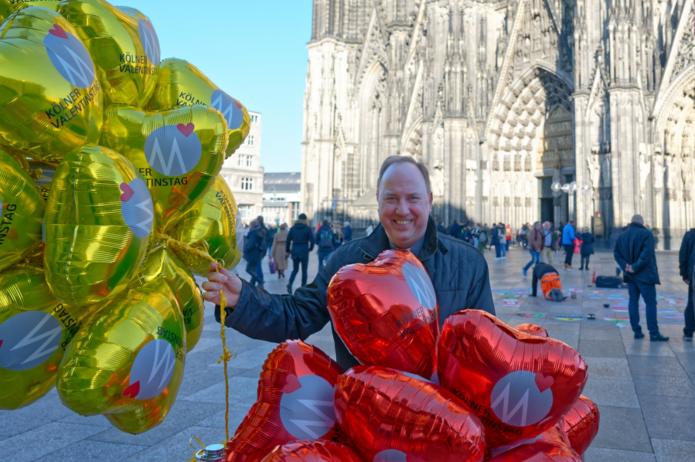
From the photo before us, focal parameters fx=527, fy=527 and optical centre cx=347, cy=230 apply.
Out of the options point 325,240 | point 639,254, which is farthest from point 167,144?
point 325,240

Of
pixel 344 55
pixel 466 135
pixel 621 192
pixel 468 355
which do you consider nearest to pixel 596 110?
pixel 621 192

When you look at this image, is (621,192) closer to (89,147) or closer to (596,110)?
(596,110)

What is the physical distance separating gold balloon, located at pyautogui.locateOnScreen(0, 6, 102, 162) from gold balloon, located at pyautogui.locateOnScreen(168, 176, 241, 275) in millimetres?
409

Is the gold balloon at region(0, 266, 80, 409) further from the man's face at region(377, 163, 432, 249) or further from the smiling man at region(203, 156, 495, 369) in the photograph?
the man's face at region(377, 163, 432, 249)

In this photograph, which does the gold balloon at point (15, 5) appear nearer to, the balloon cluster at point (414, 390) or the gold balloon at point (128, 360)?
the gold balloon at point (128, 360)

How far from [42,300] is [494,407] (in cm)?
120

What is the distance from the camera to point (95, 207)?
129 cm

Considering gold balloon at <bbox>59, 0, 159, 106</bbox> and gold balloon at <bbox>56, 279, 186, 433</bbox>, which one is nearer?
gold balloon at <bbox>56, 279, 186, 433</bbox>

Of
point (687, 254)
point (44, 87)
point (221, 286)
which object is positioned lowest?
point (221, 286)

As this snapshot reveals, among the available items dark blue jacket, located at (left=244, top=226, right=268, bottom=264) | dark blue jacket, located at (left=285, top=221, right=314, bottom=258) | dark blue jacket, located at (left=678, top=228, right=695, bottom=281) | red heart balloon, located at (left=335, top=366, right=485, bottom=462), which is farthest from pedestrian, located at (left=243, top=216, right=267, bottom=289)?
red heart balloon, located at (left=335, top=366, right=485, bottom=462)

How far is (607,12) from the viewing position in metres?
21.6

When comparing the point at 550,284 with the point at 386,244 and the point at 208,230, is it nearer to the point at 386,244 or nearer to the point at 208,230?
the point at 386,244

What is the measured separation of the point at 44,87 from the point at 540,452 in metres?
1.49

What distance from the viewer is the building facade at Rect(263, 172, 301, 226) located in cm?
8488
